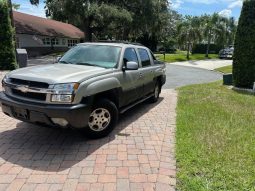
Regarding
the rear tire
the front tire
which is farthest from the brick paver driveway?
the rear tire

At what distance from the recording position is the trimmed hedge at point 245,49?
10195 mm

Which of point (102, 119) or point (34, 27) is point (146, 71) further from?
point (34, 27)

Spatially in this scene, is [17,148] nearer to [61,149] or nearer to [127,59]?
[61,149]

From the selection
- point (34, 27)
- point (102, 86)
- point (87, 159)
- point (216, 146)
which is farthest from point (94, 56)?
point (34, 27)

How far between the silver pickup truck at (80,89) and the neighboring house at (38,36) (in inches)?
965

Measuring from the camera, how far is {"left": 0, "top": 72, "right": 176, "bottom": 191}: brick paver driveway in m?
3.61

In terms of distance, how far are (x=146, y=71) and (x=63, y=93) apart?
3.22 m

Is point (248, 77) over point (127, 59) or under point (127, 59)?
under

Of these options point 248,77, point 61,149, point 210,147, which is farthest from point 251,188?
point 248,77

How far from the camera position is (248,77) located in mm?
10586

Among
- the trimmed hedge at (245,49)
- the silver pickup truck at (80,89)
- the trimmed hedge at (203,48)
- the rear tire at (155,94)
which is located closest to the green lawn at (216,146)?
the rear tire at (155,94)

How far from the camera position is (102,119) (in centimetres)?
507

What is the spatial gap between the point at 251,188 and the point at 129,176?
64.3 inches

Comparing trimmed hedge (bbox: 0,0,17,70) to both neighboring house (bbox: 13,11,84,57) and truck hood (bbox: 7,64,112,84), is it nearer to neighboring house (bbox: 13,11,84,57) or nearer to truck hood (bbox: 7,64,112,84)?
truck hood (bbox: 7,64,112,84)
